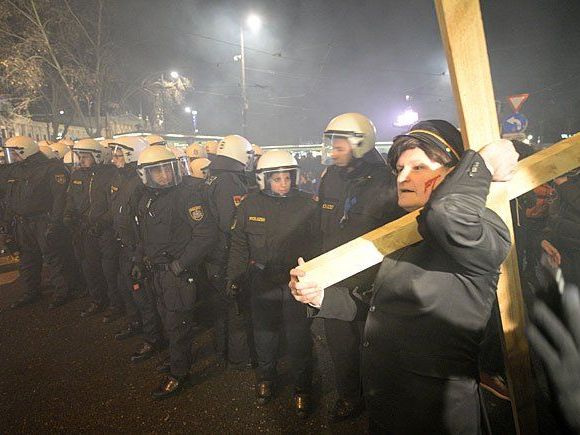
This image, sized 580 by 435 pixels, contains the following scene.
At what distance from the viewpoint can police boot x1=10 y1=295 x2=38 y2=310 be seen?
588 centimetres

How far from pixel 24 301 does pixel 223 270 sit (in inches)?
170

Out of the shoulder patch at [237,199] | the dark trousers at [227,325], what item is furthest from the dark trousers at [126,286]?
the shoulder patch at [237,199]

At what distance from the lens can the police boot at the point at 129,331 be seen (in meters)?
4.89

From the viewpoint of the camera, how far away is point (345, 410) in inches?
127

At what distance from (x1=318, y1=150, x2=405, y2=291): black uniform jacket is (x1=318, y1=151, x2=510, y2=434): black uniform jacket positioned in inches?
43.5

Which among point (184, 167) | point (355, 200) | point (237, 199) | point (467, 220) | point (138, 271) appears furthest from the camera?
point (184, 167)

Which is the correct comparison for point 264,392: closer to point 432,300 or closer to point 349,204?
point 349,204

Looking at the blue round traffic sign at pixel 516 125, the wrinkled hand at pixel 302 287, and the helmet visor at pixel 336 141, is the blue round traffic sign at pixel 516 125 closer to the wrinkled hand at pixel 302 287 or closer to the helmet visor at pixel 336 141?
the helmet visor at pixel 336 141

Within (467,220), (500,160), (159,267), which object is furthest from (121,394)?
(500,160)

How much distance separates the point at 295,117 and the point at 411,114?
23238 mm

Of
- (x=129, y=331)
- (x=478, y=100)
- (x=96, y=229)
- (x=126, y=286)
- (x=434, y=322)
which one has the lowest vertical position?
(x=129, y=331)

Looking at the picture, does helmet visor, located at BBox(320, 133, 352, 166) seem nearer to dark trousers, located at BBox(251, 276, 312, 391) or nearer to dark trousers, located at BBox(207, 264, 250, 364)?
dark trousers, located at BBox(251, 276, 312, 391)

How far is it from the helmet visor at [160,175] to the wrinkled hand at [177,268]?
3.23 feet

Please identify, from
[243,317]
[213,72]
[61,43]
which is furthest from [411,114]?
[243,317]
